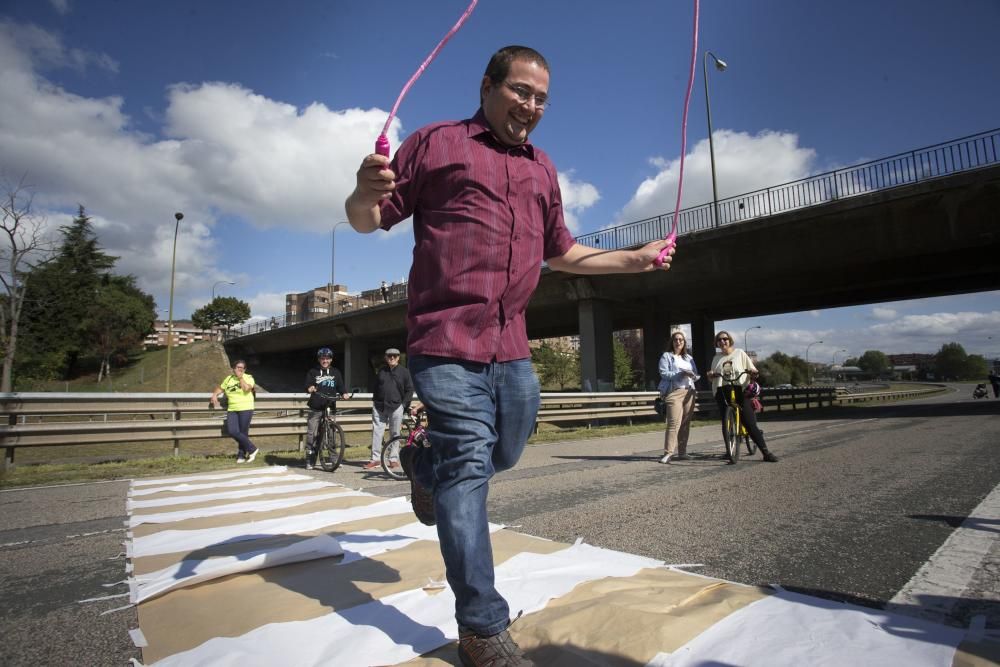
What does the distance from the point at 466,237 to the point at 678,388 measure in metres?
7.31

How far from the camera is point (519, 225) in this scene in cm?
195

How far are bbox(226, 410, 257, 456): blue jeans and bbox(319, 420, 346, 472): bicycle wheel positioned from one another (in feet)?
4.78

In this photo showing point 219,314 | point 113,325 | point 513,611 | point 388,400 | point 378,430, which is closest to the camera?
point 513,611

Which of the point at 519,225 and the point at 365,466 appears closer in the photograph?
the point at 519,225

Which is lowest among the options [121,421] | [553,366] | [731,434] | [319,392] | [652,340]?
[731,434]

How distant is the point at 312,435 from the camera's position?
839cm

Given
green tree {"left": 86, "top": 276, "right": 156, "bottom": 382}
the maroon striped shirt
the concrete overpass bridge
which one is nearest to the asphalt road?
the maroon striped shirt

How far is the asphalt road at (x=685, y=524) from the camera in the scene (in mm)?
2428

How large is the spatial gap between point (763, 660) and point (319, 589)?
1914mm

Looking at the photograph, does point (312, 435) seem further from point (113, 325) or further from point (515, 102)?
point (113, 325)

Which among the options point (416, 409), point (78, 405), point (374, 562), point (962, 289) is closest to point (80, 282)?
point (78, 405)

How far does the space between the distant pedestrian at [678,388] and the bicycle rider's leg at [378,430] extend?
434 centimetres

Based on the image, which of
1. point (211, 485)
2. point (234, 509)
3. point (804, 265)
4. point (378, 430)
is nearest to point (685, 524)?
point (234, 509)

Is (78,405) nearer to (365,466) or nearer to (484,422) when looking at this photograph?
(365,466)
